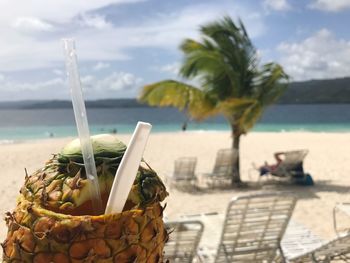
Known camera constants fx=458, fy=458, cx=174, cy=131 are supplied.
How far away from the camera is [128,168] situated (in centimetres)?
84

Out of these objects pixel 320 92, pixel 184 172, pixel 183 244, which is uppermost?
pixel 183 244

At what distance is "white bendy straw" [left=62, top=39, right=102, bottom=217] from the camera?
81cm

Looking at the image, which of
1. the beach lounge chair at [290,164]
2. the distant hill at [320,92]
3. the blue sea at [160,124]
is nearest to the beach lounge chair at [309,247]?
the beach lounge chair at [290,164]

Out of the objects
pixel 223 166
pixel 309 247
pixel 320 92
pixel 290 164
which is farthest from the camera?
pixel 320 92

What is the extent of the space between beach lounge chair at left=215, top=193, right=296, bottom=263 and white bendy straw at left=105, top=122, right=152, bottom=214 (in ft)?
10.9

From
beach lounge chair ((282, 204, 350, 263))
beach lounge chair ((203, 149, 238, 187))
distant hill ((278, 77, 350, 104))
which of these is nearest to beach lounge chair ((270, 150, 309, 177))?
beach lounge chair ((203, 149, 238, 187))

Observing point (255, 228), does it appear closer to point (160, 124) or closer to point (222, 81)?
point (222, 81)

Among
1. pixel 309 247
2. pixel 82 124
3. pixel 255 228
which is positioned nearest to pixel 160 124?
pixel 309 247

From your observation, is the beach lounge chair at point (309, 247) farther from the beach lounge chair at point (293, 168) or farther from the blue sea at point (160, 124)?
the blue sea at point (160, 124)

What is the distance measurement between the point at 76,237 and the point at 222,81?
10.3 meters

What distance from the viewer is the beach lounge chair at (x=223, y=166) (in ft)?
35.5

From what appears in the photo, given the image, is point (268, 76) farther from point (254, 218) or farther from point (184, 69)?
point (254, 218)

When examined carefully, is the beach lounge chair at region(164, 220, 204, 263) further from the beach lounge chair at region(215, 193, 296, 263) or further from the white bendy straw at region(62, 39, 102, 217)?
the white bendy straw at region(62, 39, 102, 217)

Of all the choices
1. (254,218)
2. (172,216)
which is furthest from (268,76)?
(254,218)
